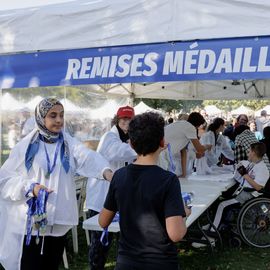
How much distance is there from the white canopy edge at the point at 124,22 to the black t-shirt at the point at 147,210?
166 cm

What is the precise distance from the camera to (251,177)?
200 inches

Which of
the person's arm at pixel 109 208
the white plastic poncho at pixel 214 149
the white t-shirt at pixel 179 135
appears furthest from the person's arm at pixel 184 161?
the person's arm at pixel 109 208

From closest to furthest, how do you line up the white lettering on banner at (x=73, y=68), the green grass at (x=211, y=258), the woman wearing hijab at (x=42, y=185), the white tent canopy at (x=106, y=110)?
the woman wearing hijab at (x=42, y=185) → the white lettering on banner at (x=73, y=68) → the green grass at (x=211, y=258) → the white tent canopy at (x=106, y=110)

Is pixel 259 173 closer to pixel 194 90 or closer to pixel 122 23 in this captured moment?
pixel 122 23

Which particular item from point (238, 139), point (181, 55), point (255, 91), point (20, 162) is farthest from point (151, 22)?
point (255, 91)

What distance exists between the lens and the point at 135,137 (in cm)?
176

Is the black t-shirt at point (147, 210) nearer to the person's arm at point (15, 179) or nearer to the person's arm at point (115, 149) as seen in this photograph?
the person's arm at point (15, 179)

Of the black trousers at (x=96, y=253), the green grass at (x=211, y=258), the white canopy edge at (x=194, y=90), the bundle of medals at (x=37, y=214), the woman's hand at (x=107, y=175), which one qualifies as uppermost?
the white canopy edge at (x=194, y=90)

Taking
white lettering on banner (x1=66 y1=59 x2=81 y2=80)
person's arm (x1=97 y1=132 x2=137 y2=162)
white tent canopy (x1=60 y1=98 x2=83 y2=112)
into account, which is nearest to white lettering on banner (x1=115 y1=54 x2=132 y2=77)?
white lettering on banner (x1=66 y1=59 x2=81 y2=80)

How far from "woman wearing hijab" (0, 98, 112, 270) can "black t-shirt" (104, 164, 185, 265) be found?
591 millimetres

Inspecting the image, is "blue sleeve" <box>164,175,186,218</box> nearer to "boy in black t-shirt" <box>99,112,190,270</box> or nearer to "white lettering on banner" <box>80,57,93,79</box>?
"boy in black t-shirt" <box>99,112,190,270</box>

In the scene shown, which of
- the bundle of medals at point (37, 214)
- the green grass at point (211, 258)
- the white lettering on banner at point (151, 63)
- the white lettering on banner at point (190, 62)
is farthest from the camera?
the green grass at point (211, 258)

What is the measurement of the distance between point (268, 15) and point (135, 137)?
169 cm

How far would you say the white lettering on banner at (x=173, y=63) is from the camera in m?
2.96
